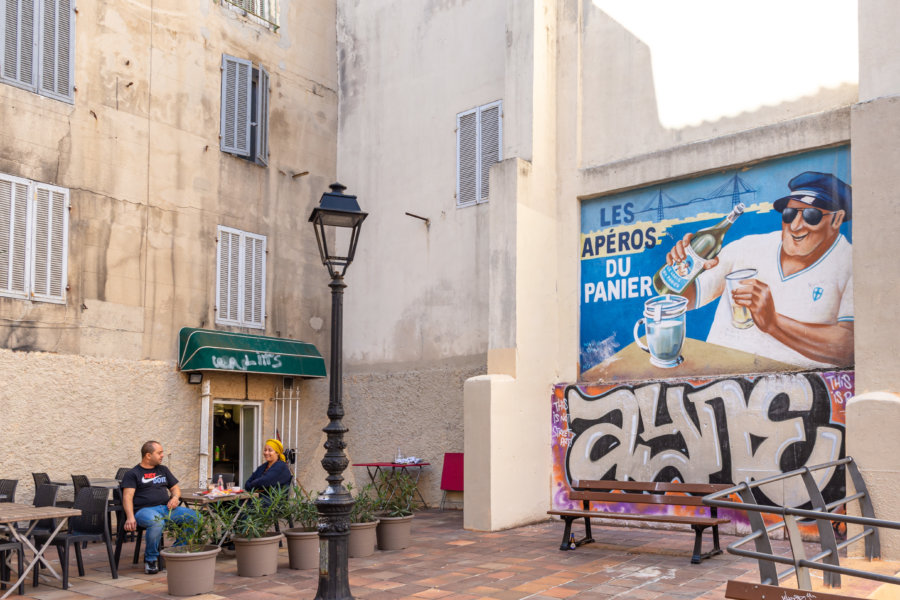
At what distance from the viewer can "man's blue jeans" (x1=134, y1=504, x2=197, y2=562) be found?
26.1ft

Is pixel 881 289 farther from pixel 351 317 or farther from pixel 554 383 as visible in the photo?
pixel 351 317

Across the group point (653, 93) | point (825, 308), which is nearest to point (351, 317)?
point (653, 93)

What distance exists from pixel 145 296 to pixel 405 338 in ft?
13.5

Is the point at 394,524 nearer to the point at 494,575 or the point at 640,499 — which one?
the point at 494,575

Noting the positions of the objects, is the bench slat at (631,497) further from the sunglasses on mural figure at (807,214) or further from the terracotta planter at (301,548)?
the sunglasses on mural figure at (807,214)

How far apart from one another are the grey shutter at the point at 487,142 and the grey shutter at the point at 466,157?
4.4 inches

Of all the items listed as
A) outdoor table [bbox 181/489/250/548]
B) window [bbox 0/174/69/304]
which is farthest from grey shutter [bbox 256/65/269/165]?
outdoor table [bbox 181/489/250/548]

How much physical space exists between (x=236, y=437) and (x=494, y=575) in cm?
672

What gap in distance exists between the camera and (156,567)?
813cm

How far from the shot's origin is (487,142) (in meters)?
13.1

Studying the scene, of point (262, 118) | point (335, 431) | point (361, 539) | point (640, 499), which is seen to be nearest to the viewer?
point (335, 431)

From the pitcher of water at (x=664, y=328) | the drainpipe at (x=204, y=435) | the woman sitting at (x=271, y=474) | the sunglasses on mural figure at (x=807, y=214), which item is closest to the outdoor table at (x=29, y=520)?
the woman sitting at (x=271, y=474)

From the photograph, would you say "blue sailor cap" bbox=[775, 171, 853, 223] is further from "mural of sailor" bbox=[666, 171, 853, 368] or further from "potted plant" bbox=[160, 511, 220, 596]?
"potted plant" bbox=[160, 511, 220, 596]

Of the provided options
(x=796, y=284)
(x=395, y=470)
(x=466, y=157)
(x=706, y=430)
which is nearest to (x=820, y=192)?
(x=796, y=284)
